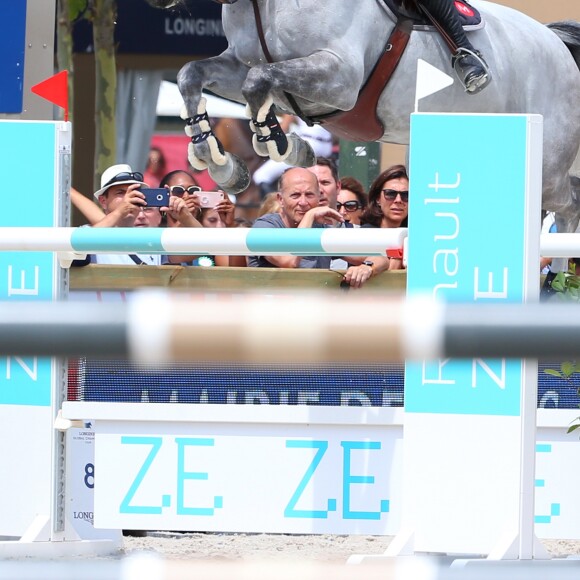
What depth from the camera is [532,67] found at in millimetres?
5438

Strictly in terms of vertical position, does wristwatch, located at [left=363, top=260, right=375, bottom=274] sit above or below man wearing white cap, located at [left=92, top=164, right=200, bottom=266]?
below

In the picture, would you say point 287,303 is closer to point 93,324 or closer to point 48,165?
point 93,324

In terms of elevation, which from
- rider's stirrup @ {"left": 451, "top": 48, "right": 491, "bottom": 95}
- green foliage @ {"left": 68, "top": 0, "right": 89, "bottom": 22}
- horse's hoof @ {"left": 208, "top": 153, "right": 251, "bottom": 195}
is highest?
green foliage @ {"left": 68, "top": 0, "right": 89, "bottom": 22}

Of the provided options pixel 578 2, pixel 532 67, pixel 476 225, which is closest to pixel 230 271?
pixel 476 225

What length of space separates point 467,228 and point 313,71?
5.70ft

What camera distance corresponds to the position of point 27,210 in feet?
11.5

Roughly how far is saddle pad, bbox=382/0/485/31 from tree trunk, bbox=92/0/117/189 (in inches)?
185

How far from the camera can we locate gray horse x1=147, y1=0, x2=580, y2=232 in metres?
4.56

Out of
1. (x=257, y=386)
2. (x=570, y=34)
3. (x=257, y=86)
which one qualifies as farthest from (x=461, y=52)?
(x=257, y=386)

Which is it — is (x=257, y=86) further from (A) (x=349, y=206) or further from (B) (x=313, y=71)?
(A) (x=349, y=206)

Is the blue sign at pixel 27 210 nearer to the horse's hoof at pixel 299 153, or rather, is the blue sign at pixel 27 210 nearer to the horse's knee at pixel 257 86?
the horse's knee at pixel 257 86

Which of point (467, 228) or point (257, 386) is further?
point (257, 386)

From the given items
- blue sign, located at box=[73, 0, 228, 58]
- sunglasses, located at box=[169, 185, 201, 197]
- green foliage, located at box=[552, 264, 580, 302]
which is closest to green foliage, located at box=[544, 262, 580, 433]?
green foliage, located at box=[552, 264, 580, 302]

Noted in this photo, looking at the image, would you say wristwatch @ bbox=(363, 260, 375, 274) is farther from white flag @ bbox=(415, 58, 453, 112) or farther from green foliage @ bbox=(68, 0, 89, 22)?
green foliage @ bbox=(68, 0, 89, 22)
